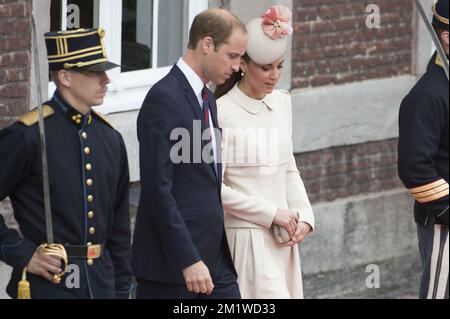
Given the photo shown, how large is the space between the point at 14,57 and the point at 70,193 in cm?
223

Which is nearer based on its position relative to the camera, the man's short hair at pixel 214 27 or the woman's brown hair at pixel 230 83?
the man's short hair at pixel 214 27

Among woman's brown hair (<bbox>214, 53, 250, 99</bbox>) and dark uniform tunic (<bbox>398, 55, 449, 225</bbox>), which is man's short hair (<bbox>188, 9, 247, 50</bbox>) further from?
dark uniform tunic (<bbox>398, 55, 449, 225</bbox>)

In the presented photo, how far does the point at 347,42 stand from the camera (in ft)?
35.6

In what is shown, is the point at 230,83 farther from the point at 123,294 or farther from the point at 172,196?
the point at 123,294

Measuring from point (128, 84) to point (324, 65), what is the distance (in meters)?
1.71

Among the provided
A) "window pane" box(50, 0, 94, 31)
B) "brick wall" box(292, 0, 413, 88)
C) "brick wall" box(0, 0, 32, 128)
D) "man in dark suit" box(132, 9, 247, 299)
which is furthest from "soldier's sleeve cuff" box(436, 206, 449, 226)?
"brick wall" box(292, 0, 413, 88)

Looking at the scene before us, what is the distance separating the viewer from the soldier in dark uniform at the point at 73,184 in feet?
21.1

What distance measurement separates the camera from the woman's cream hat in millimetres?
7578

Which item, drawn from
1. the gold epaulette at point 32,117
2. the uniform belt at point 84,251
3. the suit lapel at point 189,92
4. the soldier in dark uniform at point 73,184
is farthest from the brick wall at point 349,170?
the gold epaulette at point 32,117

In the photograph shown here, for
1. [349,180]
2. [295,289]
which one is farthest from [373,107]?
[295,289]

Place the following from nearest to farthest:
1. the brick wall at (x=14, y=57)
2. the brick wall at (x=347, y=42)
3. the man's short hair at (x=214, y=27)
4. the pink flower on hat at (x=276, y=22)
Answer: the man's short hair at (x=214, y=27) < the pink flower on hat at (x=276, y=22) < the brick wall at (x=14, y=57) < the brick wall at (x=347, y=42)

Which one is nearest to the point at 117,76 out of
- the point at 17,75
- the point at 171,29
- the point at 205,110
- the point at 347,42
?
the point at 171,29

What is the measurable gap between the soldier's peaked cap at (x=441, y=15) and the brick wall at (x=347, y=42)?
2763 mm

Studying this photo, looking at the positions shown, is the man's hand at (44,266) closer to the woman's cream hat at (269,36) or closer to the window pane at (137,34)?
the woman's cream hat at (269,36)
